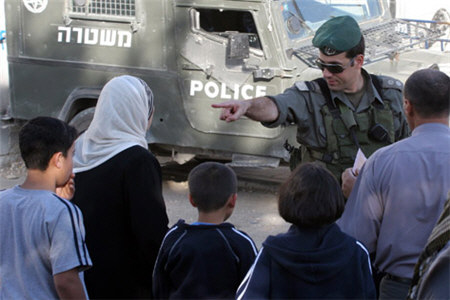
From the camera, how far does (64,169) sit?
7.25ft

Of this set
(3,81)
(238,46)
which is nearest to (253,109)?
(238,46)

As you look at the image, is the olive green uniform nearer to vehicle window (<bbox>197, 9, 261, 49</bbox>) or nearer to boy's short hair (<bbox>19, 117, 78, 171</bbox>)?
boy's short hair (<bbox>19, 117, 78, 171</bbox>)

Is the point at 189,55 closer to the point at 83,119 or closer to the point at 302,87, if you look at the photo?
the point at 83,119

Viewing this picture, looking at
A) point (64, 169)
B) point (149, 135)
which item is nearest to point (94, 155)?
point (64, 169)

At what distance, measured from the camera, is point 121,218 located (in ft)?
7.93

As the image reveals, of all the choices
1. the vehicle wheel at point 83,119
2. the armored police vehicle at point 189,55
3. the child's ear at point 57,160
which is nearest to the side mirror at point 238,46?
the armored police vehicle at point 189,55

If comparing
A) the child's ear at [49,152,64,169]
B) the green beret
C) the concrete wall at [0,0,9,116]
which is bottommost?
the concrete wall at [0,0,9,116]

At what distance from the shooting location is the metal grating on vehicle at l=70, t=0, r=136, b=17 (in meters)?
6.11

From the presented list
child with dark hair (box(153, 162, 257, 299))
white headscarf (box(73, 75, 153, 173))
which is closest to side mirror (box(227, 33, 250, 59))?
white headscarf (box(73, 75, 153, 173))

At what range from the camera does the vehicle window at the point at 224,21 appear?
603 centimetres

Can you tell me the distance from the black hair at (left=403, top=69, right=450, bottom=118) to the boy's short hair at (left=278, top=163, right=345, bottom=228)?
518 mm

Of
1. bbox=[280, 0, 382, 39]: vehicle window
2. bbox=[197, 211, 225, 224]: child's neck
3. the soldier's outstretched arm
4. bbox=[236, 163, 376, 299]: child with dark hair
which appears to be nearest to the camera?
bbox=[236, 163, 376, 299]: child with dark hair

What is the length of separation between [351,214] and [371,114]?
725 mm

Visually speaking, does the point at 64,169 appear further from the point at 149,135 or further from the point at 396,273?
the point at 149,135
